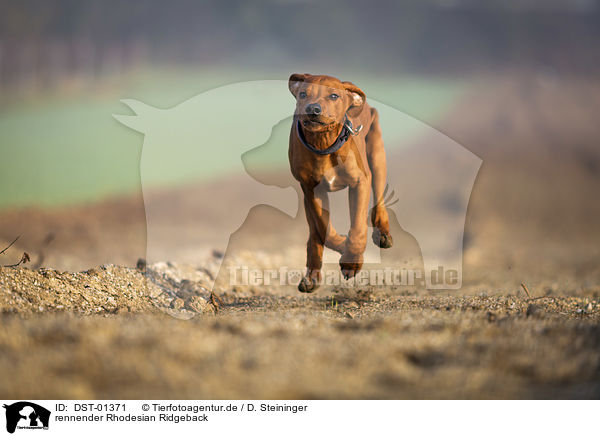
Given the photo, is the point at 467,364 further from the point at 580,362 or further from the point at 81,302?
the point at 81,302

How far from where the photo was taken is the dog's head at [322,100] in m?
4.29

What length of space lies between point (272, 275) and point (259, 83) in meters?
3.86

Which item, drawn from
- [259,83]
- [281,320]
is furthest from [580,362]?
[259,83]

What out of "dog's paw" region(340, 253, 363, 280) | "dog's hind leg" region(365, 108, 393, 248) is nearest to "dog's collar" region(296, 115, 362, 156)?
"dog's hind leg" region(365, 108, 393, 248)

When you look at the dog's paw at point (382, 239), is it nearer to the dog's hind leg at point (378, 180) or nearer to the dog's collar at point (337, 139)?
the dog's hind leg at point (378, 180)

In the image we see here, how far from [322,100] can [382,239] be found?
184cm

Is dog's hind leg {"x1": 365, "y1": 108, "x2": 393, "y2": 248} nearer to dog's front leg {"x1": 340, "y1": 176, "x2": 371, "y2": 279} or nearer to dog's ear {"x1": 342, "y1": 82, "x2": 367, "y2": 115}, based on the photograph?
dog's front leg {"x1": 340, "y1": 176, "x2": 371, "y2": 279}

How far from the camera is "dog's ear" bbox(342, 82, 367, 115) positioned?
464cm
